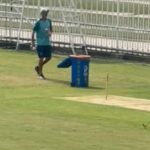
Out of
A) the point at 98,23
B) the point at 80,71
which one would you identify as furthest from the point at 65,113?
the point at 98,23

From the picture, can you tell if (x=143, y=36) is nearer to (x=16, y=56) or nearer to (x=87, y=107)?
(x=16, y=56)

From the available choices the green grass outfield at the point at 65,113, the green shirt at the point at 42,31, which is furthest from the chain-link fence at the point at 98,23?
the green shirt at the point at 42,31

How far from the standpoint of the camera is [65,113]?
17156mm

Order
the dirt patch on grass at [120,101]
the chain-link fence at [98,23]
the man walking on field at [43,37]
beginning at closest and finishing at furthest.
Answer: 1. the dirt patch on grass at [120,101]
2. the man walking on field at [43,37]
3. the chain-link fence at [98,23]

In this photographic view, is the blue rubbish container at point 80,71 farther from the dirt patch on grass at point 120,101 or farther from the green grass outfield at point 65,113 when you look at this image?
the dirt patch on grass at point 120,101

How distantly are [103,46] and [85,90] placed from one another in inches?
354

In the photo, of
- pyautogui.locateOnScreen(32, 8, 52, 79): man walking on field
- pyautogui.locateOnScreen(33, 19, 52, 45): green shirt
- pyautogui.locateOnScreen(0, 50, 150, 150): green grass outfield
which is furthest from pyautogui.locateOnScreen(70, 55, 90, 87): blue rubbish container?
pyautogui.locateOnScreen(33, 19, 52, 45): green shirt

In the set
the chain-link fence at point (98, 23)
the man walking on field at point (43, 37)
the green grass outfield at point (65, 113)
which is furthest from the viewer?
the chain-link fence at point (98, 23)

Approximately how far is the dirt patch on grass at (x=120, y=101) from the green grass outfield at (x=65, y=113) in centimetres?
52

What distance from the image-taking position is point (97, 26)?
31.1 metres

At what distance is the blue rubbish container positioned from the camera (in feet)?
73.1

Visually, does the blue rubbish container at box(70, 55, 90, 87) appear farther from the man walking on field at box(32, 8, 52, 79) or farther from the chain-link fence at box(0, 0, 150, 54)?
the chain-link fence at box(0, 0, 150, 54)

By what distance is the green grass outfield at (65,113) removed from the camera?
13.8 metres

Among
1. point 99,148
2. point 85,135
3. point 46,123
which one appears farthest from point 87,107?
point 99,148
